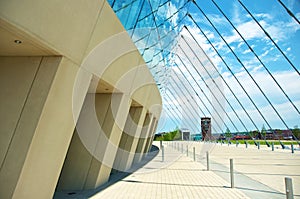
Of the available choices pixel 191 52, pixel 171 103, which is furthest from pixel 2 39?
pixel 171 103

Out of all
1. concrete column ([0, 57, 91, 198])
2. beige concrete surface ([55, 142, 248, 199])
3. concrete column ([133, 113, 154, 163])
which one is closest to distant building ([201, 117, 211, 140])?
concrete column ([133, 113, 154, 163])

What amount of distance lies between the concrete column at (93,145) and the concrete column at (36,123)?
299 cm

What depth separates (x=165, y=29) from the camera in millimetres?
15383

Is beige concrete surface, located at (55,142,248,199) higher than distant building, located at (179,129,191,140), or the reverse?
distant building, located at (179,129,191,140)

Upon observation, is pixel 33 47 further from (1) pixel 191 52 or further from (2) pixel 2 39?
(1) pixel 191 52

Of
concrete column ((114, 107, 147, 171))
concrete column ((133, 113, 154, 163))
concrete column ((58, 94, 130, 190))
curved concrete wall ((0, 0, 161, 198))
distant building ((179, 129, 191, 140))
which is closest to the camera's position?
curved concrete wall ((0, 0, 161, 198))

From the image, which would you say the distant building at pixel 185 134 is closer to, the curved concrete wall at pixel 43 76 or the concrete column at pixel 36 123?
the curved concrete wall at pixel 43 76

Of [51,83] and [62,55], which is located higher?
[62,55]

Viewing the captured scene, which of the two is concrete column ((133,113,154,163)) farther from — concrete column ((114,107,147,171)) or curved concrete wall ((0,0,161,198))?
curved concrete wall ((0,0,161,198))

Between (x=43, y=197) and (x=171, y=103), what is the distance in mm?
42045

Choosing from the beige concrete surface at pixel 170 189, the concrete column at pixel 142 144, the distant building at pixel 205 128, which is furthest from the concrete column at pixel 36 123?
the distant building at pixel 205 128

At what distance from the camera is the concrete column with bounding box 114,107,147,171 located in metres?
12.0

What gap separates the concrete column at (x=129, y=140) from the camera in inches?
473

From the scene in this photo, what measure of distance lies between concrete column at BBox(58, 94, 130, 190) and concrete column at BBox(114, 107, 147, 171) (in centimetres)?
331
